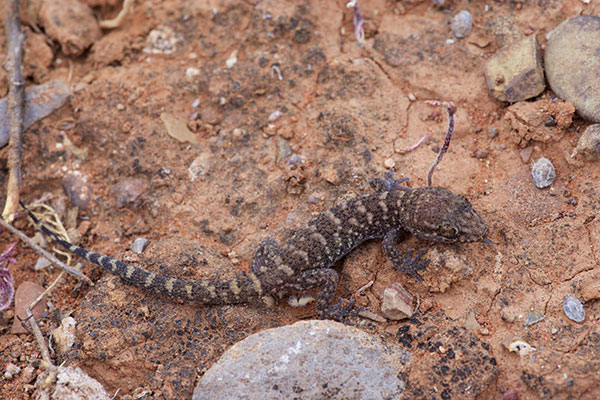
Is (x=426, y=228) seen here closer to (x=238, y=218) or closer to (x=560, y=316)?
(x=560, y=316)

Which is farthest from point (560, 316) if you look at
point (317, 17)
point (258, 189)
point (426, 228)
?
point (317, 17)

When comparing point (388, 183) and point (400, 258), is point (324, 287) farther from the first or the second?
point (388, 183)

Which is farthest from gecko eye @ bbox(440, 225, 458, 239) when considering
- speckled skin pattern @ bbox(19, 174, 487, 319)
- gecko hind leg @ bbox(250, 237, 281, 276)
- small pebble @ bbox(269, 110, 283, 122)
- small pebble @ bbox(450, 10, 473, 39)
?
small pebble @ bbox(450, 10, 473, 39)

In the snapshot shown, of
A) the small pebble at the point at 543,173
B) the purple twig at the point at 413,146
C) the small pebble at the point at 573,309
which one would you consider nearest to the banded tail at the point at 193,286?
the purple twig at the point at 413,146

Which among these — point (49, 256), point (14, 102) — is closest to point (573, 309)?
point (49, 256)

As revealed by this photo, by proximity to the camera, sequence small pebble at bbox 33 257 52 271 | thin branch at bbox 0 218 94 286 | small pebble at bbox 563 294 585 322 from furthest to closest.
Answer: small pebble at bbox 33 257 52 271 < thin branch at bbox 0 218 94 286 < small pebble at bbox 563 294 585 322

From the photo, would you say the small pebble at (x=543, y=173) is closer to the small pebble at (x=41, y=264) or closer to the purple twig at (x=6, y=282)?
the small pebble at (x=41, y=264)

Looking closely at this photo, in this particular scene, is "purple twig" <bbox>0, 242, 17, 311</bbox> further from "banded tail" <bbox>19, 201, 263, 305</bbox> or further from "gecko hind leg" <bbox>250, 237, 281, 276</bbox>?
"gecko hind leg" <bbox>250, 237, 281, 276</bbox>
